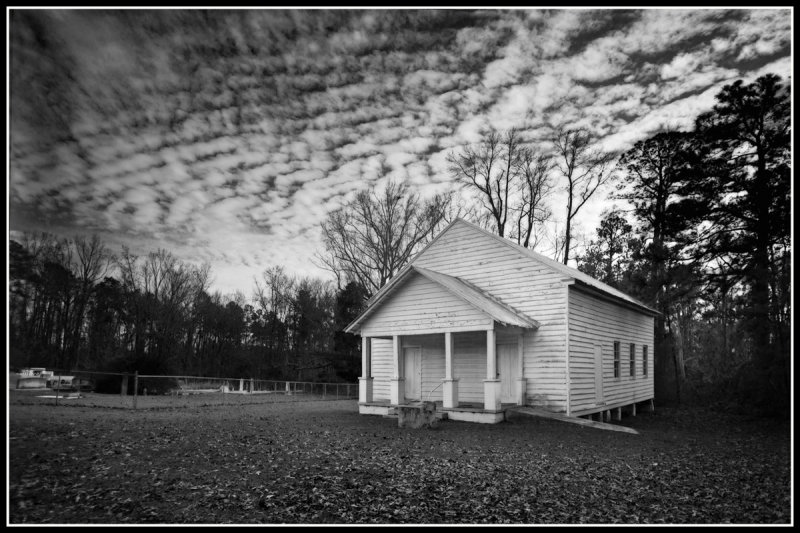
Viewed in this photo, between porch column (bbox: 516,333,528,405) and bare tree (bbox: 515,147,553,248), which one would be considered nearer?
porch column (bbox: 516,333,528,405)

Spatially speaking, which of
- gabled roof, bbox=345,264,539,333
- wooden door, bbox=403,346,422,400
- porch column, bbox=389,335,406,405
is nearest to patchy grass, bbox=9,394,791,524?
porch column, bbox=389,335,406,405

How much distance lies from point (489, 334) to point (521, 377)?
2.50 metres

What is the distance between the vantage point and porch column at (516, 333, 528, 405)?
15.2m

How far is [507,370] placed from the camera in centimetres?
1597

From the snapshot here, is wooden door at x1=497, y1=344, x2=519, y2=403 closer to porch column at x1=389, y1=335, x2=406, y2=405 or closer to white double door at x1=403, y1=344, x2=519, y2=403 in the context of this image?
white double door at x1=403, y1=344, x2=519, y2=403

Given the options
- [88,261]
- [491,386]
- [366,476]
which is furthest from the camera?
[491,386]

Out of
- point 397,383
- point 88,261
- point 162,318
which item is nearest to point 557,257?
point 397,383

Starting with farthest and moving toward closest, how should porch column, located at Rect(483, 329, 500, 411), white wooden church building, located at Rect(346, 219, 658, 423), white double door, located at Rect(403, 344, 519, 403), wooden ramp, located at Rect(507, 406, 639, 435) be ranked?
1. white double door, located at Rect(403, 344, 519, 403)
2. white wooden church building, located at Rect(346, 219, 658, 423)
3. porch column, located at Rect(483, 329, 500, 411)
4. wooden ramp, located at Rect(507, 406, 639, 435)

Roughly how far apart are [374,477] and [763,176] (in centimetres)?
1453

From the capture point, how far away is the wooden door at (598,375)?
16.6 metres

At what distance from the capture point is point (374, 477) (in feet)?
23.4

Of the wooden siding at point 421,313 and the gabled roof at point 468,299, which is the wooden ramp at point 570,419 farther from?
the wooden siding at point 421,313

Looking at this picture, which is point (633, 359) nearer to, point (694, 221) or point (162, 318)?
point (694, 221)

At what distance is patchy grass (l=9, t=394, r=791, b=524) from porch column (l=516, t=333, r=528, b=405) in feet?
10.4
